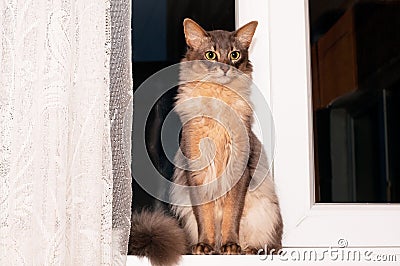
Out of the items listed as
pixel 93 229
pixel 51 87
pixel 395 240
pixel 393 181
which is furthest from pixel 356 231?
pixel 51 87

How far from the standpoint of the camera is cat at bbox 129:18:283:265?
4.63 feet

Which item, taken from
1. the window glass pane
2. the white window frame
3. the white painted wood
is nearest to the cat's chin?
the white window frame

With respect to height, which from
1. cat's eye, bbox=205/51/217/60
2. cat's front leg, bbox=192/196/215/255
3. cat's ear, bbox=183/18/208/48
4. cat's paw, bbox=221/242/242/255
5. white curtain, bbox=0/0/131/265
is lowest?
cat's paw, bbox=221/242/242/255

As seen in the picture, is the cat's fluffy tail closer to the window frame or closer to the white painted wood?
the white painted wood

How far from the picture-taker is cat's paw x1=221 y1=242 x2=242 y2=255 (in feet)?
4.54

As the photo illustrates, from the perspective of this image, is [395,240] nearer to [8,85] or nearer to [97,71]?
[97,71]

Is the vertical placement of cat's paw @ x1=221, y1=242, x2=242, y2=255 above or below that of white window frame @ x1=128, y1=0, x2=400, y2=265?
below

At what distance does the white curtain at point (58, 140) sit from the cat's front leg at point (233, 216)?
229mm

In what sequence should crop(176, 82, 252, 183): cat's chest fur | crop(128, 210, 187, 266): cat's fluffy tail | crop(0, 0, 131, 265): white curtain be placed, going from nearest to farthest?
crop(0, 0, 131, 265): white curtain → crop(128, 210, 187, 266): cat's fluffy tail → crop(176, 82, 252, 183): cat's chest fur

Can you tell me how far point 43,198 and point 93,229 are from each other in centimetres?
10

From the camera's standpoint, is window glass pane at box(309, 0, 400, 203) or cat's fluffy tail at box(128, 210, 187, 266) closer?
cat's fluffy tail at box(128, 210, 187, 266)

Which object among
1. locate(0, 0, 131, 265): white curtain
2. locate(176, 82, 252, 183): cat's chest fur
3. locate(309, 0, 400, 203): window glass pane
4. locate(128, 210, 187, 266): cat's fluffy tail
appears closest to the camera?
locate(0, 0, 131, 265): white curtain

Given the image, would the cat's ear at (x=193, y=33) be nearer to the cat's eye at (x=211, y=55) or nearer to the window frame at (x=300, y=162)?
the cat's eye at (x=211, y=55)

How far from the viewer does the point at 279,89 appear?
5.17 ft
